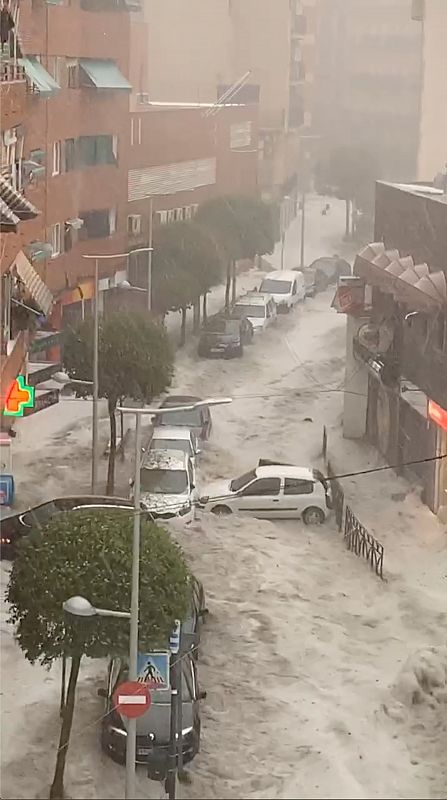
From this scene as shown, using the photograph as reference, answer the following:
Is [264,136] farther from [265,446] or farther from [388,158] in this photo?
[265,446]

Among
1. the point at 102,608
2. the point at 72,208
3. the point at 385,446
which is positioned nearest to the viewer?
the point at 102,608

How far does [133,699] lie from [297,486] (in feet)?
2.27

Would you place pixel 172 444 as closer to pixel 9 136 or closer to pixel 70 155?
pixel 70 155

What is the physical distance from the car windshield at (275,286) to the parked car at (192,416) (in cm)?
38

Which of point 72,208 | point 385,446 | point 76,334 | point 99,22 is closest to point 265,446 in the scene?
point 385,446

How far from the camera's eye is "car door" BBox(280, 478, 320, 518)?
2.98m

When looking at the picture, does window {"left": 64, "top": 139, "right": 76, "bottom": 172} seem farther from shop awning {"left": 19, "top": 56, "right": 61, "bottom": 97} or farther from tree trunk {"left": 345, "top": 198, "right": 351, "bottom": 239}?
tree trunk {"left": 345, "top": 198, "right": 351, "bottom": 239}

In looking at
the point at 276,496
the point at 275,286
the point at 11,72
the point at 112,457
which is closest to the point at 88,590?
the point at 112,457

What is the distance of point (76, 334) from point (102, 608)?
2.69ft

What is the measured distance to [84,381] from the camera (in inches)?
122

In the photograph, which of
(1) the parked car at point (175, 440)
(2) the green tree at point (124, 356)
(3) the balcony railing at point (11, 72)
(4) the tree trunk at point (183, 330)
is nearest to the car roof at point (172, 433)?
(1) the parked car at point (175, 440)

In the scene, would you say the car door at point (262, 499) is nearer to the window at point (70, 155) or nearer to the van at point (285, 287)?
the van at point (285, 287)

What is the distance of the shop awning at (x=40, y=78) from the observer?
Answer: 126 inches

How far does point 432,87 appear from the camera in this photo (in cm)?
329
